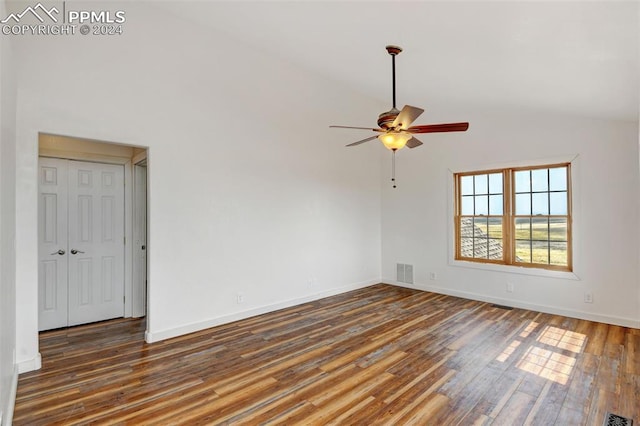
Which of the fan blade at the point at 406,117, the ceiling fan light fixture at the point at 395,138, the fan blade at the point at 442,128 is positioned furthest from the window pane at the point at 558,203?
the fan blade at the point at 406,117

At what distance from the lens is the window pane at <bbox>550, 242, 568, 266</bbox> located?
15.6 ft

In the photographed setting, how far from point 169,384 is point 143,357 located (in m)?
0.72

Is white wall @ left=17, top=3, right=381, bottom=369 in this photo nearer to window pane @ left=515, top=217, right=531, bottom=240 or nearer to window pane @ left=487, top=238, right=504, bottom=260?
window pane @ left=487, top=238, right=504, bottom=260

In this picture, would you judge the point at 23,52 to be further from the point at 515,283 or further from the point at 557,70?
the point at 515,283

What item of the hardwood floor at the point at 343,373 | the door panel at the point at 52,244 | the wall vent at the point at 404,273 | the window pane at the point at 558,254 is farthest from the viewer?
the wall vent at the point at 404,273

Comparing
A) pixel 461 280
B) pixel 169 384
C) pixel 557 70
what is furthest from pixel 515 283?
pixel 169 384

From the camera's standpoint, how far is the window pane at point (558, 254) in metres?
4.75

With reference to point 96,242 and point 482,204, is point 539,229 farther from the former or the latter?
point 96,242

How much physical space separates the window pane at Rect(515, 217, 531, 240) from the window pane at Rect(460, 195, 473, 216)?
768mm

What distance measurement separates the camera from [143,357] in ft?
10.9

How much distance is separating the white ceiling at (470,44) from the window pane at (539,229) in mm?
1614

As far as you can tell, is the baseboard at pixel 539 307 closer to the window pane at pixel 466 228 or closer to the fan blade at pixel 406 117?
the window pane at pixel 466 228

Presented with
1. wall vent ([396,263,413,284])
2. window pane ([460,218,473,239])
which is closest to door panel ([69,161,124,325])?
wall vent ([396,263,413,284])

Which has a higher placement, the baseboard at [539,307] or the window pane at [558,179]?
the window pane at [558,179]
